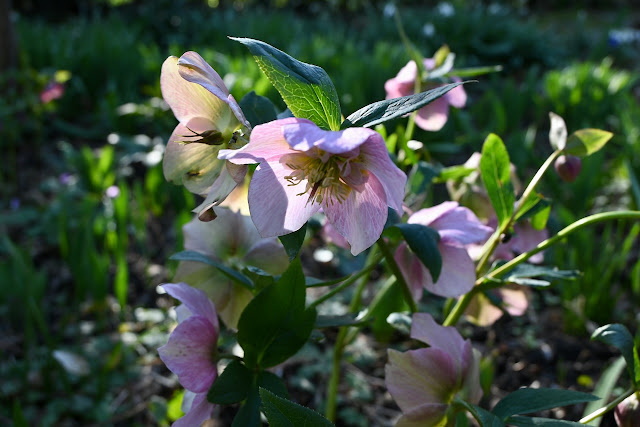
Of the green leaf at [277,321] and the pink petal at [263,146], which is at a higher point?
the pink petal at [263,146]

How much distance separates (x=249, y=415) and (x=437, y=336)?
0.18 meters

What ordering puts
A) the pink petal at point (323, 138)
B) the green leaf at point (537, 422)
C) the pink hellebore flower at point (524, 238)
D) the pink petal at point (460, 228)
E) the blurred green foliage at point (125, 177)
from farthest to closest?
the blurred green foliage at point (125, 177) < the pink hellebore flower at point (524, 238) < the pink petal at point (460, 228) < the green leaf at point (537, 422) < the pink petal at point (323, 138)

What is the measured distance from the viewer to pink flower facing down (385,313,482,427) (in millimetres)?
510

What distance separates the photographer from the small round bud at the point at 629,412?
1.65ft

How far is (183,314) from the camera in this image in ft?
1.75

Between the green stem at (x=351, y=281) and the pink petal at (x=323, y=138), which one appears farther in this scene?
the green stem at (x=351, y=281)

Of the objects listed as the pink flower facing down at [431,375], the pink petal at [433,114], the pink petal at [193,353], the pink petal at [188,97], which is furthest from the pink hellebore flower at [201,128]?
the pink petal at [433,114]

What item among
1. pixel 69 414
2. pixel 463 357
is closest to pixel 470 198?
pixel 463 357

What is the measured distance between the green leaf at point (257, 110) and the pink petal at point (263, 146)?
11 cm

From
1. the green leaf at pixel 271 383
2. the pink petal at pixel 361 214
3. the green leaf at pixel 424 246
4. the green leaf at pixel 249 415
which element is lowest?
the green leaf at pixel 249 415

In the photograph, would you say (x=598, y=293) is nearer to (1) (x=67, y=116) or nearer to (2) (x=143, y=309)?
(2) (x=143, y=309)

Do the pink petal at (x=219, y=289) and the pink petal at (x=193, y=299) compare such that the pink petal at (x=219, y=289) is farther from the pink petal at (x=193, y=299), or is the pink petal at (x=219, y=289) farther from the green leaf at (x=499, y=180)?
the green leaf at (x=499, y=180)

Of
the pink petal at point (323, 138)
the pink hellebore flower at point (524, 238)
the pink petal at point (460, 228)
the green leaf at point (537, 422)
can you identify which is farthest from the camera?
the pink hellebore flower at point (524, 238)

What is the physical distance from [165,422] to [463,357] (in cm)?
68
